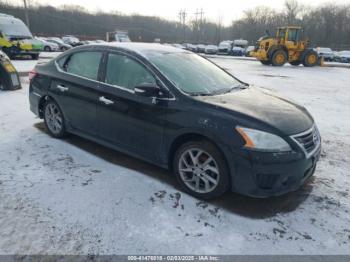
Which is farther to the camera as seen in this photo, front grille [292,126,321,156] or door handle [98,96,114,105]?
door handle [98,96,114,105]

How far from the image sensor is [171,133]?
3.22m

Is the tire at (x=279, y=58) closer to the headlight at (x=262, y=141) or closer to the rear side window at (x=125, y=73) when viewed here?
the rear side window at (x=125, y=73)

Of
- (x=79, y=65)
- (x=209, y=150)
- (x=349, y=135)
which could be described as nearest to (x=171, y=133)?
(x=209, y=150)

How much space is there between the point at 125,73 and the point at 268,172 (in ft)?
6.86

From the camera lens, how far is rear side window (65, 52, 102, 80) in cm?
405

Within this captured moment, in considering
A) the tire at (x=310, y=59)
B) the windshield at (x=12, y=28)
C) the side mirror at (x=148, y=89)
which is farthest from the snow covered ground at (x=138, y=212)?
the tire at (x=310, y=59)

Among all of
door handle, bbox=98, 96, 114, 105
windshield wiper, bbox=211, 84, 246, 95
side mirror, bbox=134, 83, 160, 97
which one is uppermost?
side mirror, bbox=134, 83, 160, 97

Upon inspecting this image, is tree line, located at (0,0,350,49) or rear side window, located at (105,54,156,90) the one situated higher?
tree line, located at (0,0,350,49)

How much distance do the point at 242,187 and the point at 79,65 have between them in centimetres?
293

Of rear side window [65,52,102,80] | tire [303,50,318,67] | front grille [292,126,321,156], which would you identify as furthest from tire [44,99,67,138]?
tire [303,50,318,67]

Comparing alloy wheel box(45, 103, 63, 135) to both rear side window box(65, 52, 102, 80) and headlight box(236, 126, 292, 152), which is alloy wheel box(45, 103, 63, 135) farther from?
headlight box(236, 126, 292, 152)

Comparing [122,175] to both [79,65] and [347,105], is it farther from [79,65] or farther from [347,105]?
[347,105]

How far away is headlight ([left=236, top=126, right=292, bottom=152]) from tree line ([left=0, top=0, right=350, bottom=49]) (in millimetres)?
51891

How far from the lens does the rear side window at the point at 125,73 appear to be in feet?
11.5
